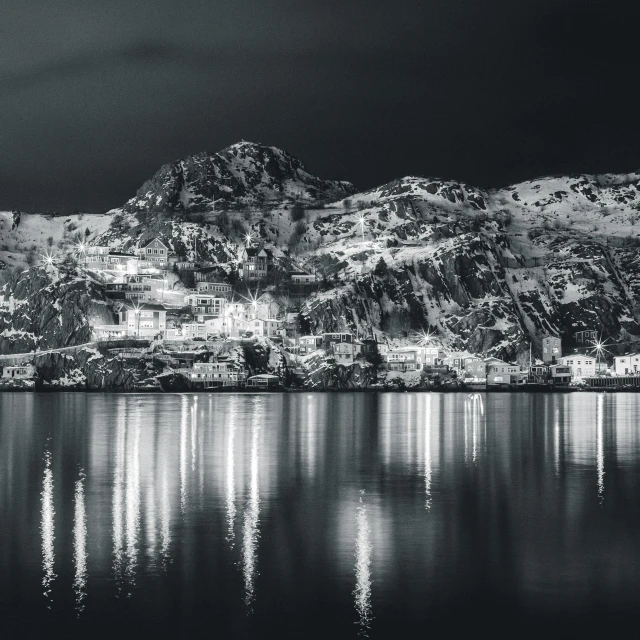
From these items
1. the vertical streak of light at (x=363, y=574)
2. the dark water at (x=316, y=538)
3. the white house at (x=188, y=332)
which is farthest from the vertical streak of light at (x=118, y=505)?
the white house at (x=188, y=332)

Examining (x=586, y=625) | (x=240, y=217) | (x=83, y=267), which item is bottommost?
(x=586, y=625)

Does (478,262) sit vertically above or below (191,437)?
above

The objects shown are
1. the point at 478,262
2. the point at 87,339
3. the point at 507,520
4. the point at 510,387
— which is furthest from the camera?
the point at 478,262

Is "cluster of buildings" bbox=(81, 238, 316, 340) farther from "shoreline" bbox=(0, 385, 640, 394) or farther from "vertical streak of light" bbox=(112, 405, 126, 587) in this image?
"vertical streak of light" bbox=(112, 405, 126, 587)

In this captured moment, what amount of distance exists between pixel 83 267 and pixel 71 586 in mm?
140538

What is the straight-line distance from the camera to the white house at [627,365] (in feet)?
525

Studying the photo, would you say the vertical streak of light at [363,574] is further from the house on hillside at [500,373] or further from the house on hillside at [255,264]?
the house on hillside at [255,264]

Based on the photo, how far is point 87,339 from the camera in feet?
454

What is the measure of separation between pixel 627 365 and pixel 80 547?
14717 cm

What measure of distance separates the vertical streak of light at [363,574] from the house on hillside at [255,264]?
137 meters

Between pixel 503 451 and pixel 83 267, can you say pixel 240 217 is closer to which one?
pixel 83 267

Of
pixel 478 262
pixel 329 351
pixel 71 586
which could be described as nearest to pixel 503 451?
pixel 71 586

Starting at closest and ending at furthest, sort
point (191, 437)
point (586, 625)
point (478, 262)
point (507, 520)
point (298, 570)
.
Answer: point (586, 625), point (298, 570), point (507, 520), point (191, 437), point (478, 262)

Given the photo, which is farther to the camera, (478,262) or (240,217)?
(240,217)
